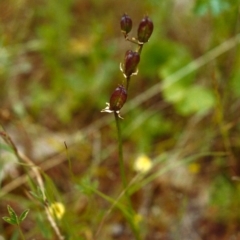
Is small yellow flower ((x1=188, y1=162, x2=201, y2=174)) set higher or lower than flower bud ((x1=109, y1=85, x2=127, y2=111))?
lower

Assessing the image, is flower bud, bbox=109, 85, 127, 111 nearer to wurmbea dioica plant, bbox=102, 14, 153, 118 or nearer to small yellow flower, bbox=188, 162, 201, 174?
wurmbea dioica plant, bbox=102, 14, 153, 118

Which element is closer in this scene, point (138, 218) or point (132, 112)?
point (138, 218)

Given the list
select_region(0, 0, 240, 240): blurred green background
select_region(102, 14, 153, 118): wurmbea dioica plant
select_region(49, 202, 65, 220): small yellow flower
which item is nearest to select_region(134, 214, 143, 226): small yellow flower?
select_region(0, 0, 240, 240): blurred green background

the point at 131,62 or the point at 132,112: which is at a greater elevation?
the point at 131,62

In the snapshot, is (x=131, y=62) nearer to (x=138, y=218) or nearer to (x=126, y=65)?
(x=126, y=65)

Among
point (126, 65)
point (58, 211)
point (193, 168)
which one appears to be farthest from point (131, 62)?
point (193, 168)

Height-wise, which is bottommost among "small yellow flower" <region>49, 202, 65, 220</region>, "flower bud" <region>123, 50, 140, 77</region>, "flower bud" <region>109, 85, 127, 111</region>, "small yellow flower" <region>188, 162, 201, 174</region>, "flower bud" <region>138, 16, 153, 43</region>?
"small yellow flower" <region>188, 162, 201, 174</region>

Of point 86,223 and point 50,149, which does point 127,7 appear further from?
point 86,223

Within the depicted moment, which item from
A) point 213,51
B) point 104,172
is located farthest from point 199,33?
point 104,172

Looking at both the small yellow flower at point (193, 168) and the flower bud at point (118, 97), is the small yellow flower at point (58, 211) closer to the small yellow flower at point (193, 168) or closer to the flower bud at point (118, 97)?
the flower bud at point (118, 97)
